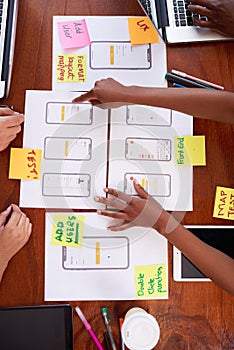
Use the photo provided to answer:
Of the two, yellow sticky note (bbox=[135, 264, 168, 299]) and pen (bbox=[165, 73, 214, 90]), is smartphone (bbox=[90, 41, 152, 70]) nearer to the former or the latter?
pen (bbox=[165, 73, 214, 90])

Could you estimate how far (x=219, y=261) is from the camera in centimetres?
106

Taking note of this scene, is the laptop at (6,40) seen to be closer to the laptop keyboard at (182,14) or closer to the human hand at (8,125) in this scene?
the human hand at (8,125)

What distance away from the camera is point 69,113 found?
1.14 metres

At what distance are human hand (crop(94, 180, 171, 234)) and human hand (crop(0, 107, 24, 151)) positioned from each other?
0.73 feet

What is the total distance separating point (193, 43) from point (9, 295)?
690 mm

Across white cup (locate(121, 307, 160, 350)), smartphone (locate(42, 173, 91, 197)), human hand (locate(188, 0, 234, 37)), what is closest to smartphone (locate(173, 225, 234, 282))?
white cup (locate(121, 307, 160, 350))

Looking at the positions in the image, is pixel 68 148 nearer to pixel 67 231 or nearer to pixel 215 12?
pixel 67 231

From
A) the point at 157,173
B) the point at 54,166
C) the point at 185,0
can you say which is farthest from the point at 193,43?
the point at 54,166

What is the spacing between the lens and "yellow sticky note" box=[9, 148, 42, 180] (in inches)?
43.4

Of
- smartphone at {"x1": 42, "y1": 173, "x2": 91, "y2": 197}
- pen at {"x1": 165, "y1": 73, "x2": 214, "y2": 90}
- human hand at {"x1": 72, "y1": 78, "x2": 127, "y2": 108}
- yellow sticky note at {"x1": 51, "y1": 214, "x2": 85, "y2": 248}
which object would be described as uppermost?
pen at {"x1": 165, "y1": 73, "x2": 214, "y2": 90}

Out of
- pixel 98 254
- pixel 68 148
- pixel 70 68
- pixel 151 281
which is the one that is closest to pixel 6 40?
pixel 70 68

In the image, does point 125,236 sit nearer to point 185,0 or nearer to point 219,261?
point 219,261

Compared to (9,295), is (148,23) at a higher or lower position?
higher

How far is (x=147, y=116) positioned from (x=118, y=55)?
156 millimetres
